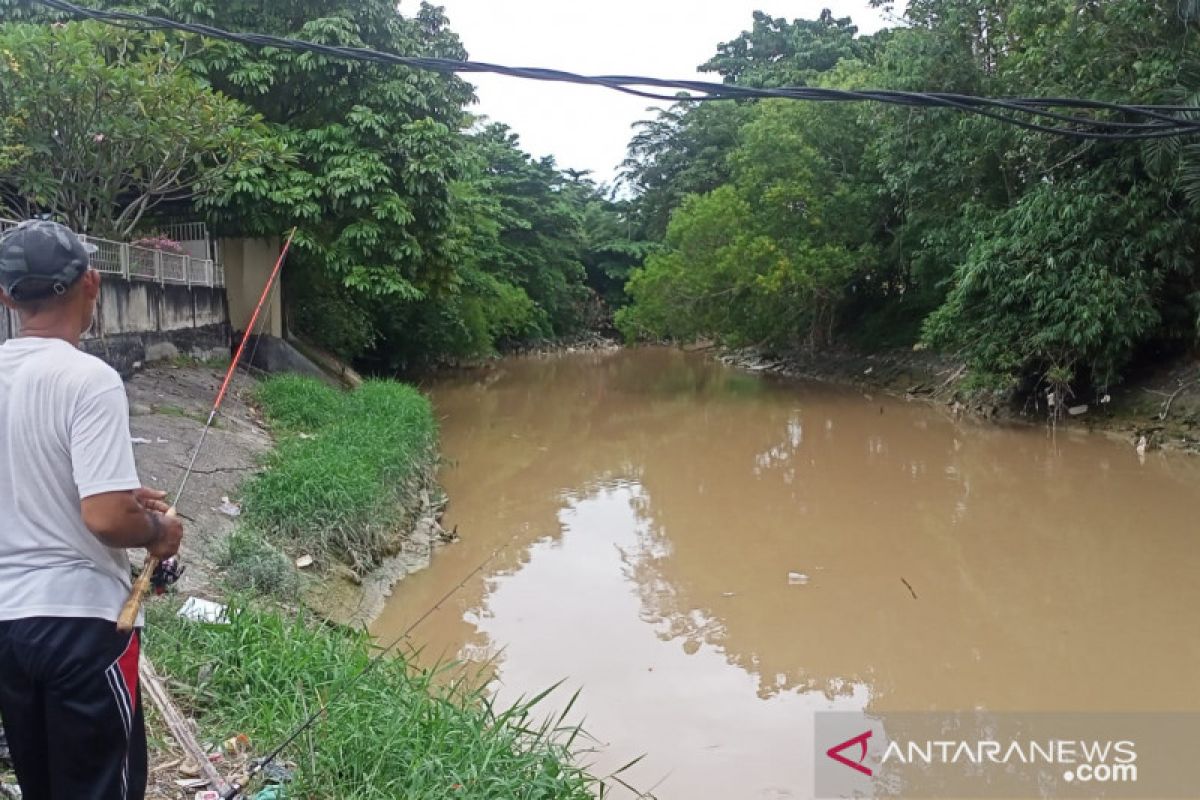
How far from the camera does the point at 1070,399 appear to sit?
13000mm

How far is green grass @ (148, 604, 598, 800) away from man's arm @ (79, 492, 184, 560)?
3.98ft

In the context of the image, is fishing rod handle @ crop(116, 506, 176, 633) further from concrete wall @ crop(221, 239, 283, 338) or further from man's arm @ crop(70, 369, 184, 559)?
concrete wall @ crop(221, 239, 283, 338)

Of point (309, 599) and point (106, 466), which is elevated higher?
point (106, 466)

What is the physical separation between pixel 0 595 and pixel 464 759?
1.58m

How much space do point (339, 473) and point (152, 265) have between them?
4588 mm

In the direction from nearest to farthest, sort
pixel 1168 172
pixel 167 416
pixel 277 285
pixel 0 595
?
pixel 0 595 → pixel 167 416 → pixel 1168 172 → pixel 277 285

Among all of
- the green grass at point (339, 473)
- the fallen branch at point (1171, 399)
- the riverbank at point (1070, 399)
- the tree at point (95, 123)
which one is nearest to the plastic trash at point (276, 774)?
the green grass at point (339, 473)

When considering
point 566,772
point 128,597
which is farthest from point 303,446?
point 128,597

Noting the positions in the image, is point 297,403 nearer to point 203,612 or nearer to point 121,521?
point 203,612

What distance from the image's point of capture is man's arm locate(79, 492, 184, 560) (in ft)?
5.24

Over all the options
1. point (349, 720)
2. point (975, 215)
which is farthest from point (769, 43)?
point (349, 720)

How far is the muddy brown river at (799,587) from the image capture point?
179 inches

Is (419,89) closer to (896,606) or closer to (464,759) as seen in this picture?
(896,606)

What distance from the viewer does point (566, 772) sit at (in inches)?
118
